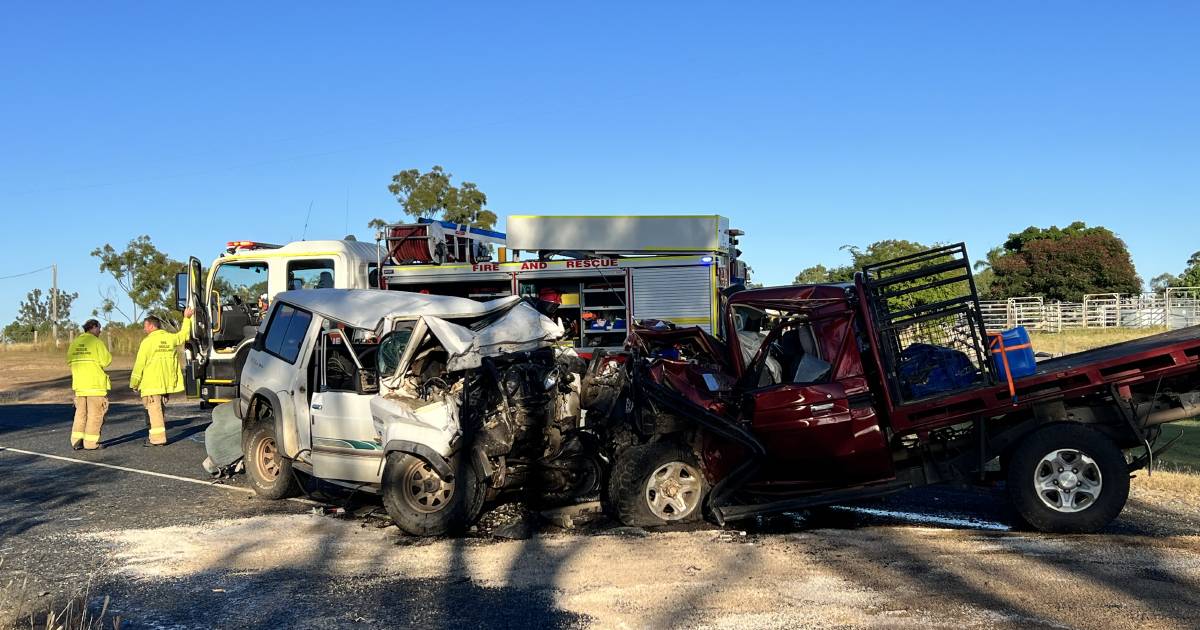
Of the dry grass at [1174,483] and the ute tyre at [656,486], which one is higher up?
the ute tyre at [656,486]

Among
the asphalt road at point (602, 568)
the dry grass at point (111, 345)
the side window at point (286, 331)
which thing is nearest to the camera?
the asphalt road at point (602, 568)

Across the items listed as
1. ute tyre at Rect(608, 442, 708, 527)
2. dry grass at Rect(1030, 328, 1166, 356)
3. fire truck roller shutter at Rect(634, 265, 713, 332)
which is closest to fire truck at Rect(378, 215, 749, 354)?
Answer: fire truck roller shutter at Rect(634, 265, 713, 332)

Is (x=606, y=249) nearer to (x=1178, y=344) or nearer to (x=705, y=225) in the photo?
(x=705, y=225)

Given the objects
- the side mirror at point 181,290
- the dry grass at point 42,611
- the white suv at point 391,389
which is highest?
the side mirror at point 181,290

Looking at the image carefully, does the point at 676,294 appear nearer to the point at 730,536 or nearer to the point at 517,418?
the point at 517,418

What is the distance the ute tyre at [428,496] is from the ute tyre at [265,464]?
2.20 meters

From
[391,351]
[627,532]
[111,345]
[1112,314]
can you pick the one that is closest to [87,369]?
[391,351]

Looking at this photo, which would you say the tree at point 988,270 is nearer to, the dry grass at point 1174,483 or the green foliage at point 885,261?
the green foliage at point 885,261

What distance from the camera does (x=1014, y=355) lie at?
7.27 meters

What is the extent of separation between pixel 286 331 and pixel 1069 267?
5476cm

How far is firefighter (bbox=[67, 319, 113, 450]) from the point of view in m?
13.0

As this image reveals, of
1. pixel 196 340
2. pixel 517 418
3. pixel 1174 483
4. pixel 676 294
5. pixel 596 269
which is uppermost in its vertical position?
pixel 596 269

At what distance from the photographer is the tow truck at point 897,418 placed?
703 centimetres

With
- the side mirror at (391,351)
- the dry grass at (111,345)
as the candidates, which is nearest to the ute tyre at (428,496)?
the side mirror at (391,351)
